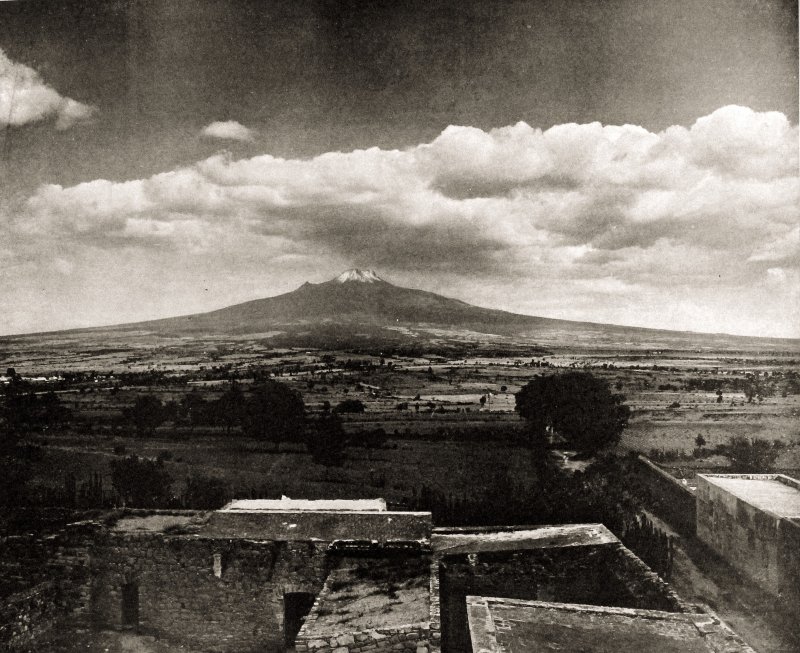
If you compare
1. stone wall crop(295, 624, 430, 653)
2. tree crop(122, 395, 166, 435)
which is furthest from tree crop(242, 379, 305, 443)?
stone wall crop(295, 624, 430, 653)

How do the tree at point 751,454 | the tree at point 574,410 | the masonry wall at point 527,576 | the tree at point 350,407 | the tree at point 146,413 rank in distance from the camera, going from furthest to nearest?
the tree at point 146,413
the tree at point 350,407
the tree at point 574,410
the tree at point 751,454
the masonry wall at point 527,576

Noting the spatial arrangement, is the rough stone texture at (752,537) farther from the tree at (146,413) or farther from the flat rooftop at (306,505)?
the tree at (146,413)

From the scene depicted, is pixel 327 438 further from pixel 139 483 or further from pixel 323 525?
pixel 139 483

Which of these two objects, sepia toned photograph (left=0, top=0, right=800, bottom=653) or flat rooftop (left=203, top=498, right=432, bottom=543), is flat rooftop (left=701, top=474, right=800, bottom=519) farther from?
flat rooftop (left=203, top=498, right=432, bottom=543)

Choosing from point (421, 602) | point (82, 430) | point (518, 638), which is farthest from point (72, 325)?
point (518, 638)

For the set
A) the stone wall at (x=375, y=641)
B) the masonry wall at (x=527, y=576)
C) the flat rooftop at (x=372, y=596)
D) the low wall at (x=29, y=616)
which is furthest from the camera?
the masonry wall at (x=527, y=576)

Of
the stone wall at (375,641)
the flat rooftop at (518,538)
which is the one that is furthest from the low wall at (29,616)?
the flat rooftop at (518,538)
